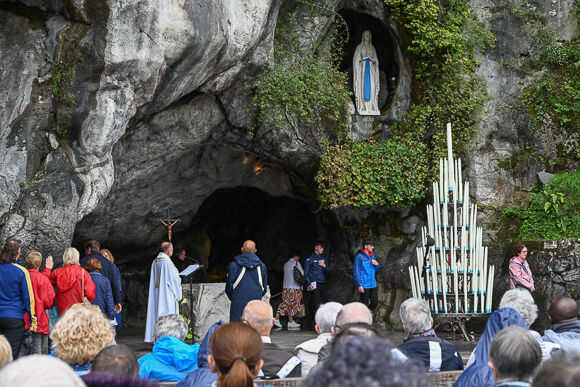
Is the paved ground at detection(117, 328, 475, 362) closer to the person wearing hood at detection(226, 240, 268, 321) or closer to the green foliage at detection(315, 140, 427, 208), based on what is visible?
the person wearing hood at detection(226, 240, 268, 321)

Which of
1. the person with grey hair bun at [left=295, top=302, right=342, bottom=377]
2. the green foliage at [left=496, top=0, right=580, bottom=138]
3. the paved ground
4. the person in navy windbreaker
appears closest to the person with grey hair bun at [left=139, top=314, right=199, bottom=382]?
the person with grey hair bun at [left=295, top=302, right=342, bottom=377]

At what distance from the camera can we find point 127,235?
1384 centimetres

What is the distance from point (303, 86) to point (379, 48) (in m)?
3.18

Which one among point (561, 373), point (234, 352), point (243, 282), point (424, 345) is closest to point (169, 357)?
point (424, 345)

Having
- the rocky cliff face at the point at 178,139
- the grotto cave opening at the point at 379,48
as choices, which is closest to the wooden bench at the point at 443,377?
the rocky cliff face at the point at 178,139

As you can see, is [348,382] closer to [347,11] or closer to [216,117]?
[216,117]

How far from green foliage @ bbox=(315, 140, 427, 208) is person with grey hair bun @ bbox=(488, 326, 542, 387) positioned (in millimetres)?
9151

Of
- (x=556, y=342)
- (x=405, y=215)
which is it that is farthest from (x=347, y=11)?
(x=556, y=342)

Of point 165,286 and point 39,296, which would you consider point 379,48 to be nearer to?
point 165,286

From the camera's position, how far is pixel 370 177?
12.0 meters

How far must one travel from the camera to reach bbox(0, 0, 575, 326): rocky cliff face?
8312 mm

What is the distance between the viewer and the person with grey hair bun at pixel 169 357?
4.43 m

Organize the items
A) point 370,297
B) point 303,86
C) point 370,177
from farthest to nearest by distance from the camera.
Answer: point 370,177 → point 303,86 → point 370,297

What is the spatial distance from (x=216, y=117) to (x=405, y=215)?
3.91 meters
